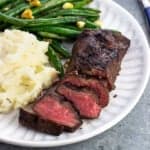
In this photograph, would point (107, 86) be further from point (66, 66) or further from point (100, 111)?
point (66, 66)

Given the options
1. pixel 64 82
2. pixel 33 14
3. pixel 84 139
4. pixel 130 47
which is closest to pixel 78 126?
pixel 84 139

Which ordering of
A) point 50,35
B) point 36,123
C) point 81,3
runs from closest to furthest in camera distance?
point 36,123, point 50,35, point 81,3

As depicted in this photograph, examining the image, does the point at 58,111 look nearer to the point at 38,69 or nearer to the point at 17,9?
the point at 38,69

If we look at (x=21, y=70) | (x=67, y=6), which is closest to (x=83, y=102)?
(x=21, y=70)

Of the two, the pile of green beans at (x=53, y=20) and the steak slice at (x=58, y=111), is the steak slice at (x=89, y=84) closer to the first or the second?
the steak slice at (x=58, y=111)

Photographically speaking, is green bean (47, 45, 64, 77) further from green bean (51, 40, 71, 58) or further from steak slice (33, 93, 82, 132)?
steak slice (33, 93, 82, 132)
